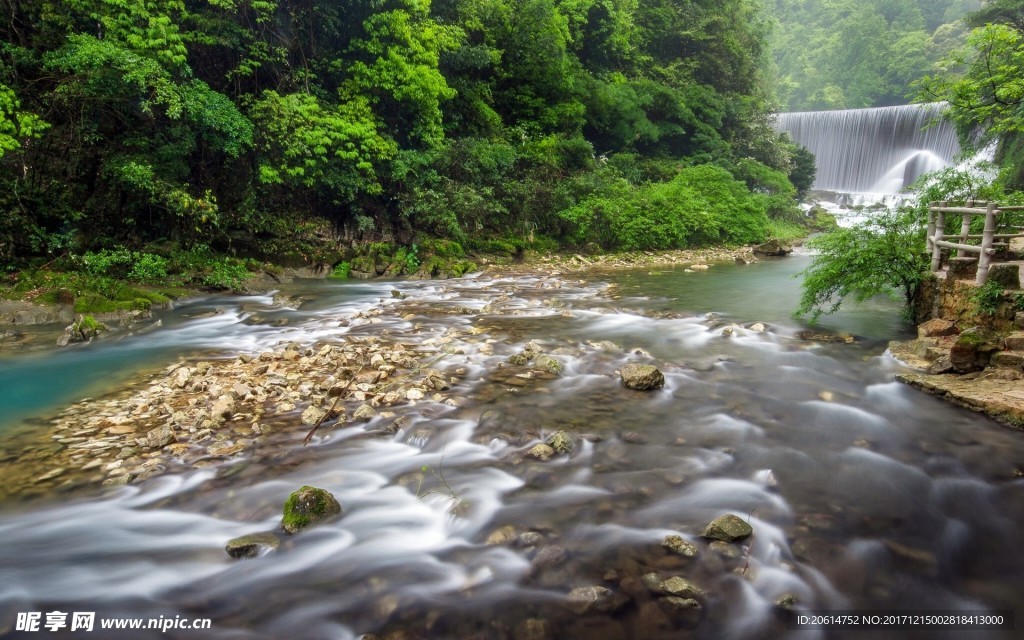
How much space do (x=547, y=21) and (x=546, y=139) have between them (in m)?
4.72

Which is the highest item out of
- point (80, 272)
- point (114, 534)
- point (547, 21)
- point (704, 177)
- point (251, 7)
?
point (547, 21)

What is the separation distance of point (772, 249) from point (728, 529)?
56.8 ft

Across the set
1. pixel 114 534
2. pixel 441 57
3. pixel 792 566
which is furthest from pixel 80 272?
pixel 792 566

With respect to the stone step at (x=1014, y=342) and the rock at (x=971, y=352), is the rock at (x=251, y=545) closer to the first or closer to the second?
the rock at (x=971, y=352)

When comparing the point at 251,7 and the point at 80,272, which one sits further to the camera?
the point at 251,7

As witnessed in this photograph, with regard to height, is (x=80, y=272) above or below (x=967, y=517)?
above

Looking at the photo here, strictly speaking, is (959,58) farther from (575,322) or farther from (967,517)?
(967,517)

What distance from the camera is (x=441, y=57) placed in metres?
16.2

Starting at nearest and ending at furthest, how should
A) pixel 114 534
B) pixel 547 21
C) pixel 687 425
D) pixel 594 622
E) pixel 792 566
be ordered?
1. pixel 594 622
2. pixel 792 566
3. pixel 114 534
4. pixel 687 425
5. pixel 547 21

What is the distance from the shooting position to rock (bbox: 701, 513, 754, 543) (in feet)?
10.8

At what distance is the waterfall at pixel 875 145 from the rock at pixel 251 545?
119 ft

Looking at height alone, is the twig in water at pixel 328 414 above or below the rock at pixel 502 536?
above

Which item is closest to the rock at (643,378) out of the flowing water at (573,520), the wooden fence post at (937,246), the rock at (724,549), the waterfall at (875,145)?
the flowing water at (573,520)

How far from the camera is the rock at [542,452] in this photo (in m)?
4.34
